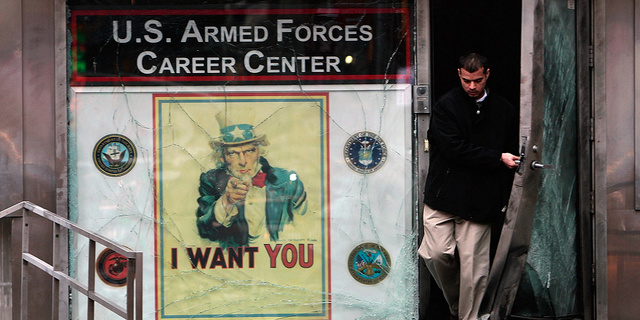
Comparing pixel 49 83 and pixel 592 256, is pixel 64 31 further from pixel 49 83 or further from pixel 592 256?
pixel 592 256

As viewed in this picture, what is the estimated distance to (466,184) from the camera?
3.93 m

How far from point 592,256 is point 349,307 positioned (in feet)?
5.77

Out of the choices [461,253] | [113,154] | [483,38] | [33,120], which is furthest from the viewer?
[483,38]

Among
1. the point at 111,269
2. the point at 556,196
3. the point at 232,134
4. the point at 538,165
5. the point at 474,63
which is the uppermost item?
the point at 474,63

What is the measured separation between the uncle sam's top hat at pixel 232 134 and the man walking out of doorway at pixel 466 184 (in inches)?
50.9

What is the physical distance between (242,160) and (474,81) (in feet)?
5.66

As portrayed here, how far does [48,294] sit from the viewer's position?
4348 millimetres

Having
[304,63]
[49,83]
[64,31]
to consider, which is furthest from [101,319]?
[304,63]

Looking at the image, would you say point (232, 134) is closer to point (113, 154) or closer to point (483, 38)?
point (113, 154)

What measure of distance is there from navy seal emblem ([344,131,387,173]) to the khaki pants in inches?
23.6

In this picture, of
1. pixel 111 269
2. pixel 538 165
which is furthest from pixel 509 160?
pixel 111 269

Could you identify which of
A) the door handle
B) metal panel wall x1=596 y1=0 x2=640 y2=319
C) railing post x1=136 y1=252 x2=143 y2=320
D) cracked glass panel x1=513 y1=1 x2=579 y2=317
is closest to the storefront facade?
metal panel wall x1=596 y1=0 x2=640 y2=319

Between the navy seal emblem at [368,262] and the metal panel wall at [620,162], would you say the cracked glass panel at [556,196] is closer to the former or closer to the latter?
the metal panel wall at [620,162]

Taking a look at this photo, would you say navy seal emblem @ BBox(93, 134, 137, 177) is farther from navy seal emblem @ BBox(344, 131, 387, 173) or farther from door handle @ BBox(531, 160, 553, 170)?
door handle @ BBox(531, 160, 553, 170)
